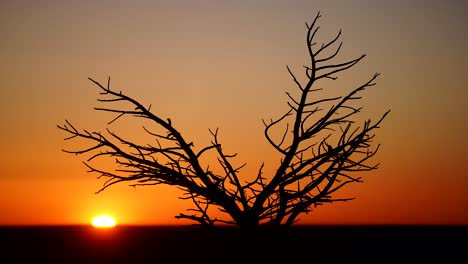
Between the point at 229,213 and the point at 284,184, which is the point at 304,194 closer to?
the point at 284,184

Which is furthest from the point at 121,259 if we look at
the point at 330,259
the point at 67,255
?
the point at 330,259

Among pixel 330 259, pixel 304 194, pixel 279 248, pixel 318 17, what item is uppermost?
pixel 330 259

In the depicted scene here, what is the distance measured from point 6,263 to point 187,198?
176 feet

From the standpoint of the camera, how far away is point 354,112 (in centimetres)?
531

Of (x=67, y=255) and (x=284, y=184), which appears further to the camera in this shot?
(x=67, y=255)

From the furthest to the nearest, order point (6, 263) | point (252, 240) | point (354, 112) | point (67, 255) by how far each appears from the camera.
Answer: point (67, 255) → point (6, 263) → point (354, 112) → point (252, 240)

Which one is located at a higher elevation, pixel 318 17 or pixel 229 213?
pixel 318 17

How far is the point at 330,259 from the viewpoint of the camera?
4934 centimetres

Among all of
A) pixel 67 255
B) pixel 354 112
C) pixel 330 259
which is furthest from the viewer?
pixel 67 255

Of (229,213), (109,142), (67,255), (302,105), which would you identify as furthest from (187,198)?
(67,255)

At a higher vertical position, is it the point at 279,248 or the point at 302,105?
the point at 302,105

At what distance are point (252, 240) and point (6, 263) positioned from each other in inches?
2119

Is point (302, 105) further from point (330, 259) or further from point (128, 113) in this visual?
point (330, 259)

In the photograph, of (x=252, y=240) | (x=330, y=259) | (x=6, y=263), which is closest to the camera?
(x=252, y=240)
